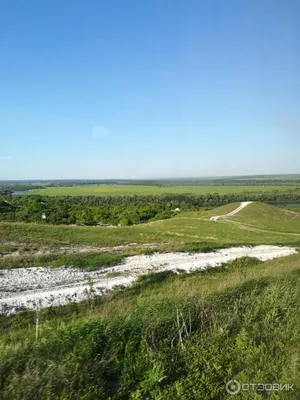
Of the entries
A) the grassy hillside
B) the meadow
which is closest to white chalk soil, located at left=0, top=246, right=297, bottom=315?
the meadow

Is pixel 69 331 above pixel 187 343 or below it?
above

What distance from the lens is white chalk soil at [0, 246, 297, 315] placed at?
1148 centimetres

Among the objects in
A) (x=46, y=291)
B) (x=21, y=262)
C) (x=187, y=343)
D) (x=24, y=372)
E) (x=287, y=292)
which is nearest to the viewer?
(x=24, y=372)

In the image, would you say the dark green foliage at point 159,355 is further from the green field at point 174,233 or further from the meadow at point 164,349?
the green field at point 174,233

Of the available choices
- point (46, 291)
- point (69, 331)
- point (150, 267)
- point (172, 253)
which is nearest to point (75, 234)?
point (172, 253)

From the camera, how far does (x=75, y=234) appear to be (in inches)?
1160

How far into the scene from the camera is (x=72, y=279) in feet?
48.9

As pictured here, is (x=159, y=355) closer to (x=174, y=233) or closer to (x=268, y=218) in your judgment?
(x=174, y=233)

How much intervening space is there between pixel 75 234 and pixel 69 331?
24266 mm

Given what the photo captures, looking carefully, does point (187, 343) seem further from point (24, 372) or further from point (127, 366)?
point (24, 372)

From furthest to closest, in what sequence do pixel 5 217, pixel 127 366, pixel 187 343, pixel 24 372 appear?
pixel 5 217 → pixel 187 343 → pixel 127 366 → pixel 24 372

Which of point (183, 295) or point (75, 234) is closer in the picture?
point (183, 295)

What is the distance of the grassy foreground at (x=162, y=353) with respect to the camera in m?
4.84

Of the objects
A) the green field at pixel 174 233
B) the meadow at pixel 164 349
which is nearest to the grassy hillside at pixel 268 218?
the green field at pixel 174 233
